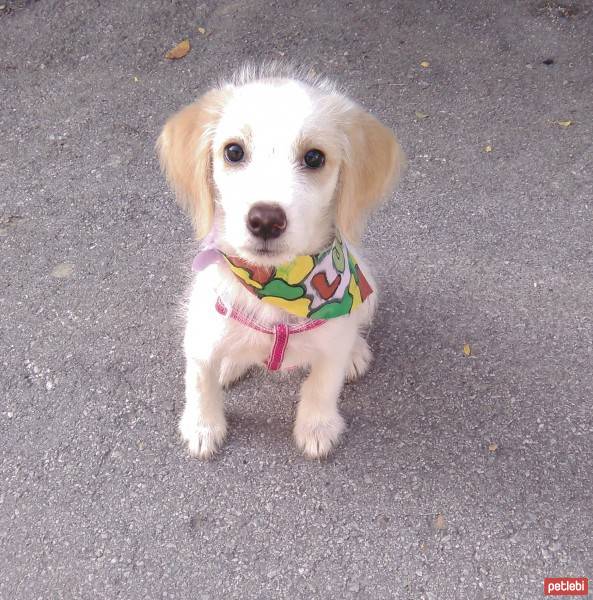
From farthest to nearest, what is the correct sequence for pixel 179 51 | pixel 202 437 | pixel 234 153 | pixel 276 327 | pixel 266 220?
pixel 179 51 < pixel 202 437 < pixel 276 327 < pixel 234 153 < pixel 266 220

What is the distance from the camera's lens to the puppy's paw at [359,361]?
2562 mm

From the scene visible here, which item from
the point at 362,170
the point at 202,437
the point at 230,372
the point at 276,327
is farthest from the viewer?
the point at 230,372

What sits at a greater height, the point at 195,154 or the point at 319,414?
the point at 195,154

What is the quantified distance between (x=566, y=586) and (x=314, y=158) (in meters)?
1.63

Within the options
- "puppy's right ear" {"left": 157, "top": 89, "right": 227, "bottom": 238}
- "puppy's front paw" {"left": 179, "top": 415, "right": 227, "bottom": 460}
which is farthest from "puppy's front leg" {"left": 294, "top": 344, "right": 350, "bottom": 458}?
"puppy's right ear" {"left": 157, "top": 89, "right": 227, "bottom": 238}

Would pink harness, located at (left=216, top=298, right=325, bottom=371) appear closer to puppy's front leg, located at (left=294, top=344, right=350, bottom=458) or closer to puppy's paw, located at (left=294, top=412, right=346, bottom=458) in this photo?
puppy's front leg, located at (left=294, top=344, right=350, bottom=458)

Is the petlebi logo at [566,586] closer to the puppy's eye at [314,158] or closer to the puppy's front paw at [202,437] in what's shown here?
the puppy's front paw at [202,437]

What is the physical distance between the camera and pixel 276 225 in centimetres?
158

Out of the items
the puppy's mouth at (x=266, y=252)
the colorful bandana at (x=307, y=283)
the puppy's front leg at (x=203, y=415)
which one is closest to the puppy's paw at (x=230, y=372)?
the puppy's front leg at (x=203, y=415)

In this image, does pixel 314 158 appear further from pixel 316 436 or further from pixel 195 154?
pixel 316 436

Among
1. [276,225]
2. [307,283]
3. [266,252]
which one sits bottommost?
[307,283]

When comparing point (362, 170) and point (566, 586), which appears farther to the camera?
point (566, 586)

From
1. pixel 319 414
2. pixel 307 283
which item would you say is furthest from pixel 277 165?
pixel 319 414

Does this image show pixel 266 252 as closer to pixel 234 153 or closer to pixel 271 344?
pixel 234 153
